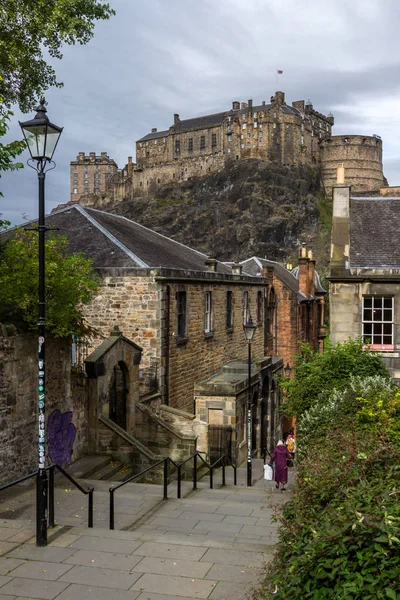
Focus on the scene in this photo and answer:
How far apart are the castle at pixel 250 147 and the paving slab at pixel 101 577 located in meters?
111

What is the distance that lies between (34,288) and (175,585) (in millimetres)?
7630

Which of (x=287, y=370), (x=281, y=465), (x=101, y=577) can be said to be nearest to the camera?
(x=101, y=577)

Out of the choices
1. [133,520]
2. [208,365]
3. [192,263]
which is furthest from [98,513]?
[192,263]

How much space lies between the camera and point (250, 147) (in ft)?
379

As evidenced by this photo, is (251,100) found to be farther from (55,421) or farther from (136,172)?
(55,421)

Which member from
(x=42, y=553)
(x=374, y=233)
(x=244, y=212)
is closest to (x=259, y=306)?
(x=374, y=233)

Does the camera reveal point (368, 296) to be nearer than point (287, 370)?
Yes

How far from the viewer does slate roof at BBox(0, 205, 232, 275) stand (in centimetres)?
2031

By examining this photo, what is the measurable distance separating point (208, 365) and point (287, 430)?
14555 mm

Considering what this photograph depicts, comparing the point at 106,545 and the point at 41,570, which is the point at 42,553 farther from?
the point at 106,545

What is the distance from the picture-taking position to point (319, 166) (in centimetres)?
12069

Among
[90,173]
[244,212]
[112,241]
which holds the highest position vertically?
[90,173]

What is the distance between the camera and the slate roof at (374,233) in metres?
20.8

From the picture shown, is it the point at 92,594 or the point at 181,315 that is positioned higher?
the point at 181,315
